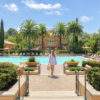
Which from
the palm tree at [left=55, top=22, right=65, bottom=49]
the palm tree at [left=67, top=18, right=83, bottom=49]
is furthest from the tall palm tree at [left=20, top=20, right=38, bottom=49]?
the palm tree at [left=67, top=18, right=83, bottom=49]

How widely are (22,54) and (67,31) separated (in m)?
14.5

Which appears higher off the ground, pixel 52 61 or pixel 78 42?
pixel 78 42

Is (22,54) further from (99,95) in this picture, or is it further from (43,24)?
(99,95)

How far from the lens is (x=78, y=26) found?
1650 inches

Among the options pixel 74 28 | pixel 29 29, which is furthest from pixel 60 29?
pixel 29 29

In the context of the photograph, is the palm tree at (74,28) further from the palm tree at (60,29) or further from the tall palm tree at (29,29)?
the tall palm tree at (29,29)

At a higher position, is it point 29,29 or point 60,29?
point 60,29

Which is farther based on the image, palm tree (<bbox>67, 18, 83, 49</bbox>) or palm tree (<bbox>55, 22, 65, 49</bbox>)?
palm tree (<bbox>55, 22, 65, 49</bbox>)

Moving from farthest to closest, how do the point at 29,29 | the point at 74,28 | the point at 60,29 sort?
→ the point at 60,29 → the point at 74,28 → the point at 29,29

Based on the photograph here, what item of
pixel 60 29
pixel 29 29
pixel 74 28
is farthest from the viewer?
pixel 60 29

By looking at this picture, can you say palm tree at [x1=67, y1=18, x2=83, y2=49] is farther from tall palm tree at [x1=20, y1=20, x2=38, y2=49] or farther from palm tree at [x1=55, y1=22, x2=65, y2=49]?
tall palm tree at [x1=20, y1=20, x2=38, y2=49]

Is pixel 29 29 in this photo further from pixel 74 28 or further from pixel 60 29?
pixel 74 28

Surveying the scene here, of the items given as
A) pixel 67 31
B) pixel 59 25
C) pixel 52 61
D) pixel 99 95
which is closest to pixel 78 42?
pixel 67 31

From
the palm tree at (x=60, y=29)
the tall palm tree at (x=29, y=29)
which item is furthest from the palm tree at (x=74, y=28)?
the tall palm tree at (x=29, y=29)
